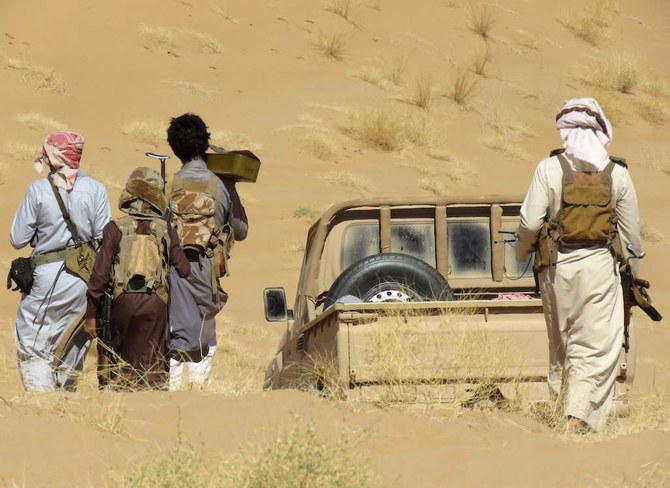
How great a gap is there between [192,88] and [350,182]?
5.35m

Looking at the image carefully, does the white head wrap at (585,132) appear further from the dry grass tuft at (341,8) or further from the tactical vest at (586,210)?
the dry grass tuft at (341,8)

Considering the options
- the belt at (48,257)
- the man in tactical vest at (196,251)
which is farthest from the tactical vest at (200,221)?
the belt at (48,257)

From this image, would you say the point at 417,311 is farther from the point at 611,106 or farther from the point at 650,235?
the point at 611,106

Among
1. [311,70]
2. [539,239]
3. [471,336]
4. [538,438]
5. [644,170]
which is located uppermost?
[311,70]

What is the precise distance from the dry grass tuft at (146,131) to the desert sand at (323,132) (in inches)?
1.6

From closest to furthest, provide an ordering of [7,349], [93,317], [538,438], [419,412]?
[538,438], [419,412], [93,317], [7,349]

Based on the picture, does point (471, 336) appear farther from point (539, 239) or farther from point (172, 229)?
point (172, 229)

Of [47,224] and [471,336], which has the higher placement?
[47,224]

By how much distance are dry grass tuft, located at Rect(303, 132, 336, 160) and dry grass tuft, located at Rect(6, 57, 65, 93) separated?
4.89 m

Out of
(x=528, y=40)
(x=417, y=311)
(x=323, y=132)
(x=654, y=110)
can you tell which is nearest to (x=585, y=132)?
(x=417, y=311)

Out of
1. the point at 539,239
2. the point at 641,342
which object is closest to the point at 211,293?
the point at 539,239

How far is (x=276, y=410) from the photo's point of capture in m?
6.81

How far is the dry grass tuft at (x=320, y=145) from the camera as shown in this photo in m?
24.9

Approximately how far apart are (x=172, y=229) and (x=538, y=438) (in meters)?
2.51
